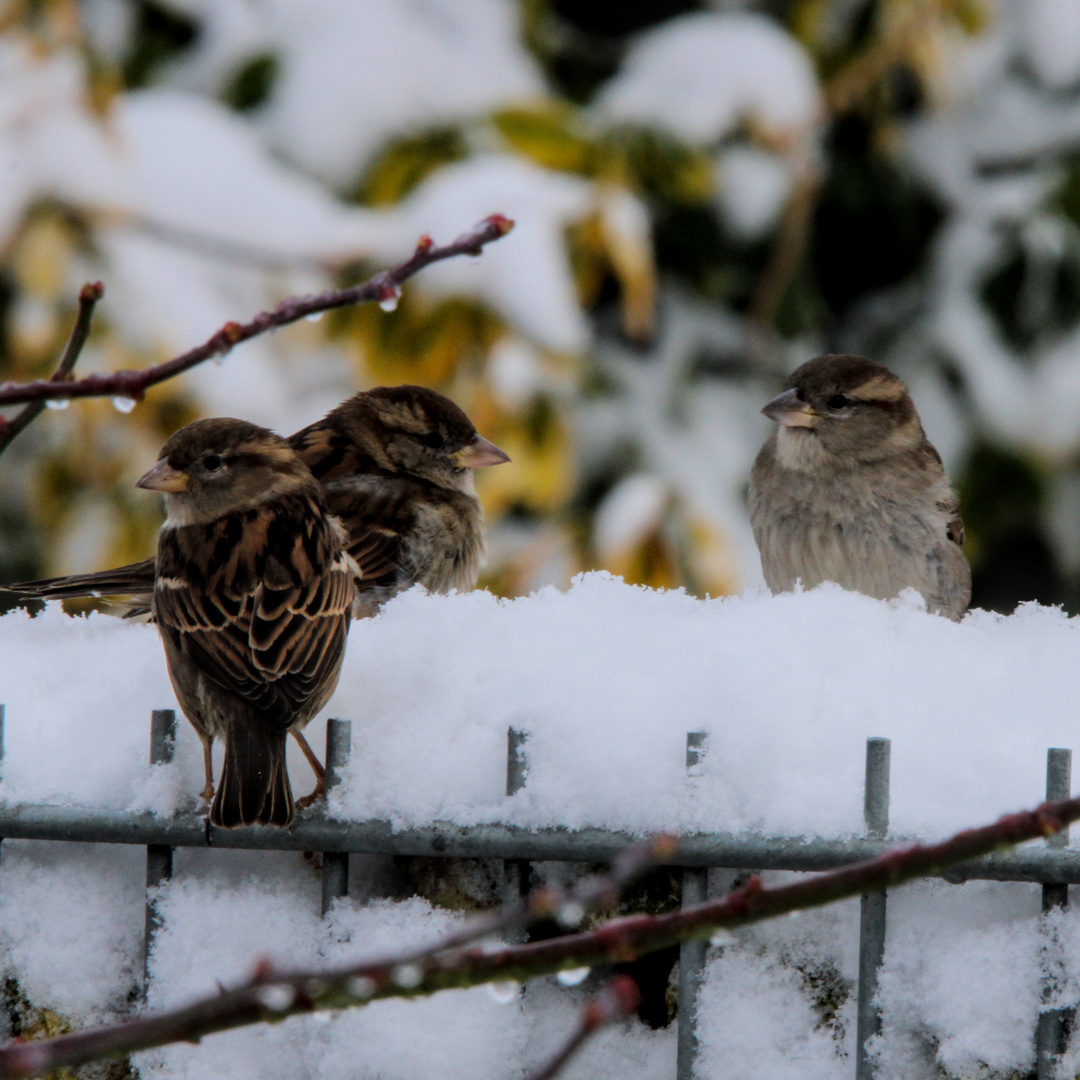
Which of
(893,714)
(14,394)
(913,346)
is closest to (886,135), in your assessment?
(913,346)

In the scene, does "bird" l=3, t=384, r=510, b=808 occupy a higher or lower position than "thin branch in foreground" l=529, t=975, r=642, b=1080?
higher

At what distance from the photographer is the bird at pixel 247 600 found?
1698 mm

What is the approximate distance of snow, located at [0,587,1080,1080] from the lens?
57.4 inches

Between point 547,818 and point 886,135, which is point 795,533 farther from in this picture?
point 886,135

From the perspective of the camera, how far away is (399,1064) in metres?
1.55

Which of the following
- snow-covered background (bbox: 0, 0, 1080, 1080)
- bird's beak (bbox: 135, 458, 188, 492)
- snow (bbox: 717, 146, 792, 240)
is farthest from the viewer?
snow (bbox: 717, 146, 792, 240)

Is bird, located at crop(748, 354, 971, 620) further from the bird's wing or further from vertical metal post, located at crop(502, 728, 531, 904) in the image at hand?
vertical metal post, located at crop(502, 728, 531, 904)

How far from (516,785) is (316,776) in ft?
1.10

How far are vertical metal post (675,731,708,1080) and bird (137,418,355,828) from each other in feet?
1.33

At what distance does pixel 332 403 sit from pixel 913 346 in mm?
2467

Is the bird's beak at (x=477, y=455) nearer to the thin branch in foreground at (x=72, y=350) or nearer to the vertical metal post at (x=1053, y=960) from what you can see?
the vertical metal post at (x=1053, y=960)

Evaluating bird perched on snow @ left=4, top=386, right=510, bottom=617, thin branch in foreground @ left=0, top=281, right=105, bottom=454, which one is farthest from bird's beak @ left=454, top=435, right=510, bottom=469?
thin branch in foreground @ left=0, top=281, right=105, bottom=454

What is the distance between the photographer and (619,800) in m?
1.50

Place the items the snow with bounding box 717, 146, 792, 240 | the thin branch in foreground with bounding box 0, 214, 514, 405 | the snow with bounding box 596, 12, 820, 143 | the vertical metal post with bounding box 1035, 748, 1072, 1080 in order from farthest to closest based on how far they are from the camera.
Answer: the snow with bounding box 717, 146, 792, 240, the snow with bounding box 596, 12, 820, 143, the vertical metal post with bounding box 1035, 748, 1072, 1080, the thin branch in foreground with bounding box 0, 214, 514, 405
